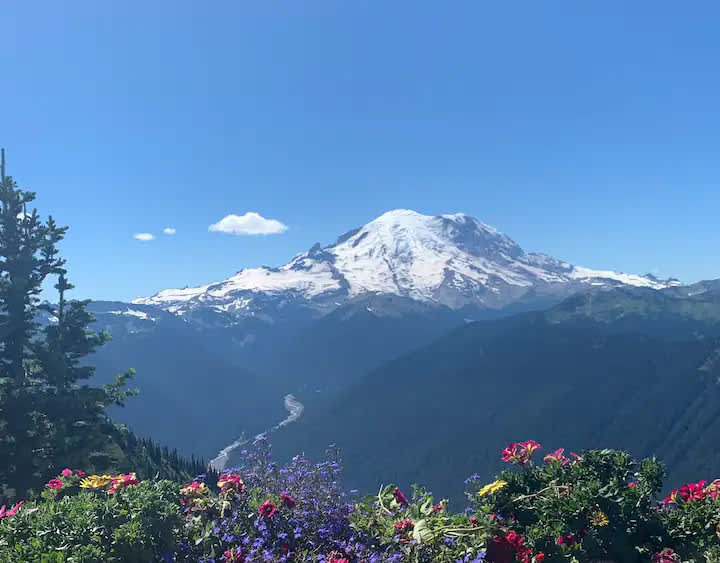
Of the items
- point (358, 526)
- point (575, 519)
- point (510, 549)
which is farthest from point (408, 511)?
point (575, 519)

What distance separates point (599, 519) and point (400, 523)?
1836 mm

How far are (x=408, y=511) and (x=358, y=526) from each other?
540mm

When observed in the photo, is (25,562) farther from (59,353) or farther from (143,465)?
(143,465)

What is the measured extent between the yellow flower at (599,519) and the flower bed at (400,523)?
0.03ft

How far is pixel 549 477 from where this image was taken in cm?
575

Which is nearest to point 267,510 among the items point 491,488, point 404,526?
point 404,526

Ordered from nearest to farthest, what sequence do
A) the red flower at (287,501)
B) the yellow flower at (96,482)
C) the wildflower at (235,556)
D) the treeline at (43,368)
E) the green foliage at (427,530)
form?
the green foliage at (427,530) → the wildflower at (235,556) → the red flower at (287,501) → the yellow flower at (96,482) → the treeline at (43,368)

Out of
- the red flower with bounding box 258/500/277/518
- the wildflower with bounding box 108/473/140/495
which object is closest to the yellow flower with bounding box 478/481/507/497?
the red flower with bounding box 258/500/277/518

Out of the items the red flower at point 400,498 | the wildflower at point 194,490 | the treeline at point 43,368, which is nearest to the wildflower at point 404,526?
the red flower at point 400,498

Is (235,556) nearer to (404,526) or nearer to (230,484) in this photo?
(230,484)

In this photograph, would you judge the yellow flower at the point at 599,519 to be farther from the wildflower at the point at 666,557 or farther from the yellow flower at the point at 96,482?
the yellow flower at the point at 96,482

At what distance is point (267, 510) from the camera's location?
519 centimetres

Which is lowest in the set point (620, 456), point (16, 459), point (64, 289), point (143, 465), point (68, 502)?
point (143, 465)

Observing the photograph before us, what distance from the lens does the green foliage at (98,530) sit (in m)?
4.21
